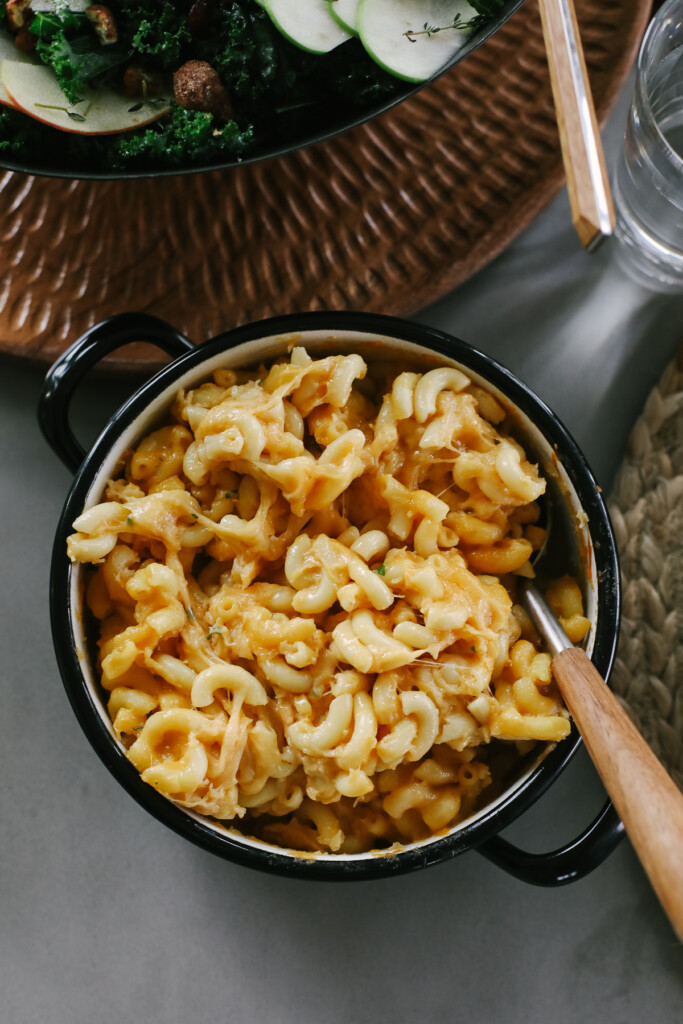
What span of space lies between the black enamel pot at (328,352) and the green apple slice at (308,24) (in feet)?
1.47

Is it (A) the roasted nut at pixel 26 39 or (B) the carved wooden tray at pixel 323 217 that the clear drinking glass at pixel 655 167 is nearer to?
(B) the carved wooden tray at pixel 323 217

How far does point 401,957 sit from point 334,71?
5.30 ft

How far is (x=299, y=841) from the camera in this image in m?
1.45

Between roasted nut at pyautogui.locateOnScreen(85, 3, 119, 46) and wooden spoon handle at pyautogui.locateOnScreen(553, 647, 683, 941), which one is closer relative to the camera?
wooden spoon handle at pyautogui.locateOnScreen(553, 647, 683, 941)

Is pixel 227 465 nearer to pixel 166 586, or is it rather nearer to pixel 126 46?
pixel 166 586

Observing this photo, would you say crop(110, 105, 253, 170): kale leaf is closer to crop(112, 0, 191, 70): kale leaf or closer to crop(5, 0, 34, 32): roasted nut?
crop(112, 0, 191, 70): kale leaf

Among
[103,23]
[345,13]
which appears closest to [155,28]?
[103,23]

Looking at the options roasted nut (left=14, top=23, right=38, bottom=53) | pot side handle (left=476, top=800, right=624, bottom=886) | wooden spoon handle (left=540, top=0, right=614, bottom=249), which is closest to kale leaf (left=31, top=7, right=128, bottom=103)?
roasted nut (left=14, top=23, right=38, bottom=53)

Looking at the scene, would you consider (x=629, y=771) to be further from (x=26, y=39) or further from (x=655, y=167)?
(x=26, y=39)

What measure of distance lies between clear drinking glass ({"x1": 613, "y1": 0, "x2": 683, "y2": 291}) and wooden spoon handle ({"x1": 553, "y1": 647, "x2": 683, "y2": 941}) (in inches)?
35.9

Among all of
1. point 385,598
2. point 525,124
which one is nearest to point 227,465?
point 385,598

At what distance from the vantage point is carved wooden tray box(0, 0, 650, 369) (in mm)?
1753

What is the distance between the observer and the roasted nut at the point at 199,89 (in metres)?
1.50

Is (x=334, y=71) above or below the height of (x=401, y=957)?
above
